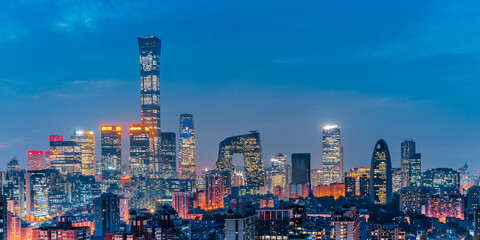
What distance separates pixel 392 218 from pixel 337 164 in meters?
47.4

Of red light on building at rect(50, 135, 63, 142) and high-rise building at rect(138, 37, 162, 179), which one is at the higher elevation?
high-rise building at rect(138, 37, 162, 179)

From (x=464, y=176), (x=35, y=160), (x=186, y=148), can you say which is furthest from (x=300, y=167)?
(x=35, y=160)

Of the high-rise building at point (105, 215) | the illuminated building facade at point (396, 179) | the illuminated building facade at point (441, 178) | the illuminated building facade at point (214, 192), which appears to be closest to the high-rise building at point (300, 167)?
the illuminated building facade at point (396, 179)

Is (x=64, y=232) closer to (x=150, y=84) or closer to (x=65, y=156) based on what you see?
(x=65, y=156)

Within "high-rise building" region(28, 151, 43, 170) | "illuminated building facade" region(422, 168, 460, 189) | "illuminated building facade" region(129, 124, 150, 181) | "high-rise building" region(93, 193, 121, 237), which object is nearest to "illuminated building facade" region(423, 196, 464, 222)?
"illuminated building facade" region(422, 168, 460, 189)

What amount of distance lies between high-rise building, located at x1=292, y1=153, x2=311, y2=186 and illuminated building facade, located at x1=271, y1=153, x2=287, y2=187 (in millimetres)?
7889

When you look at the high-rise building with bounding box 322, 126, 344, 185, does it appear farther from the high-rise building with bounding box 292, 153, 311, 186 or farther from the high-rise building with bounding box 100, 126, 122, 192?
the high-rise building with bounding box 100, 126, 122, 192

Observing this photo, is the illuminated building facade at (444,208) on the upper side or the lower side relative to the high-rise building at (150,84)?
lower

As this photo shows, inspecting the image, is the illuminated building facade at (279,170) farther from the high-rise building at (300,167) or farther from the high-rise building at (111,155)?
the high-rise building at (111,155)

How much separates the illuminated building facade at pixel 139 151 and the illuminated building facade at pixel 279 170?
20425 millimetres

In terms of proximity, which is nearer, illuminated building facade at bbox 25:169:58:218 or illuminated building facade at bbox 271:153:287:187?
illuminated building facade at bbox 25:169:58:218

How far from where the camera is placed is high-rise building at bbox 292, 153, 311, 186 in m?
103

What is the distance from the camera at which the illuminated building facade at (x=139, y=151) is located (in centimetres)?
11000

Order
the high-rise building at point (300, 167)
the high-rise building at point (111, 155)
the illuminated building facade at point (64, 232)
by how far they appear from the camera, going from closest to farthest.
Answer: the illuminated building facade at point (64, 232), the high-rise building at point (300, 167), the high-rise building at point (111, 155)
